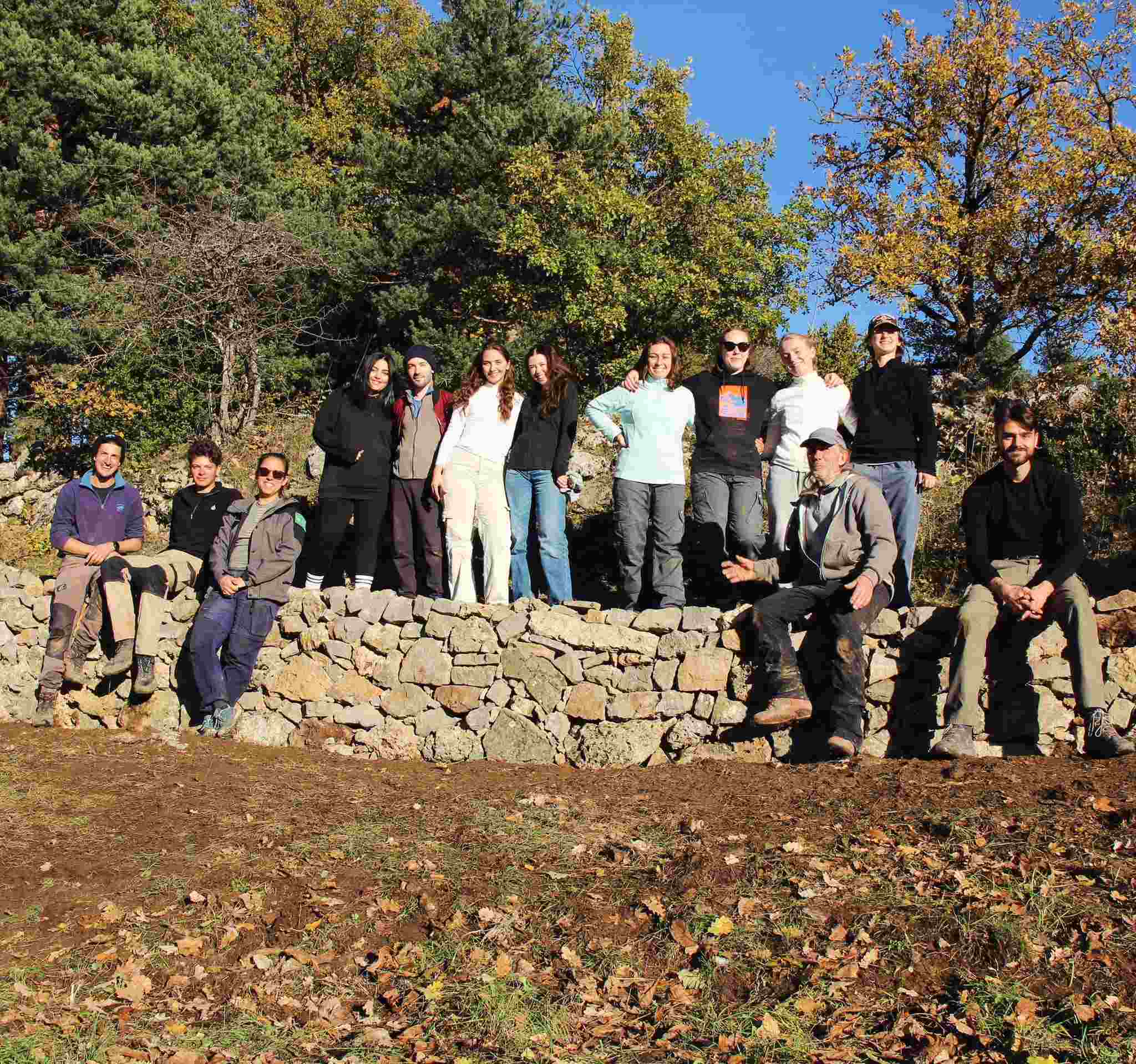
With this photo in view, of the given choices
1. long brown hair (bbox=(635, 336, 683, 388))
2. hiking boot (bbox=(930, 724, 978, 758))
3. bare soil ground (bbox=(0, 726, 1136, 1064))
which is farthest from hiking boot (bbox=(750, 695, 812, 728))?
long brown hair (bbox=(635, 336, 683, 388))

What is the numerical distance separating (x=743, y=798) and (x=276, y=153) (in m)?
18.4

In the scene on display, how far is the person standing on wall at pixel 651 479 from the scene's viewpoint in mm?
7098

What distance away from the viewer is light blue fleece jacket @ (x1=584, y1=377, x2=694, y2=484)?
23.3 feet

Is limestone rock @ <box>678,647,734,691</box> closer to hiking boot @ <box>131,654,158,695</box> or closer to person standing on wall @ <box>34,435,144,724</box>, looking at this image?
hiking boot @ <box>131,654,158,695</box>

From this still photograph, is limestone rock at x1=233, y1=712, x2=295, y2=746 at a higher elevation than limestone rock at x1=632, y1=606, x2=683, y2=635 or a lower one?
lower

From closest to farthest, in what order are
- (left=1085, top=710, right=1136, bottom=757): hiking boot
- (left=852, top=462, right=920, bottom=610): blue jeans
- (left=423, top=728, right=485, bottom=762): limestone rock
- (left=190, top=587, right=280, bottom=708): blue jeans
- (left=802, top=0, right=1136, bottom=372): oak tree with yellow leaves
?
(left=1085, top=710, right=1136, bottom=757): hiking boot, (left=852, top=462, right=920, bottom=610): blue jeans, (left=423, top=728, right=485, bottom=762): limestone rock, (left=190, top=587, right=280, bottom=708): blue jeans, (left=802, top=0, right=1136, bottom=372): oak tree with yellow leaves

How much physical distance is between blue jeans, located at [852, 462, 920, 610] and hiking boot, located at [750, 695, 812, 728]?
44.5 inches

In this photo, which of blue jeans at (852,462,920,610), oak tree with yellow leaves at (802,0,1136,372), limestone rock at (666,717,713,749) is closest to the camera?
limestone rock at (666,717,713,749)

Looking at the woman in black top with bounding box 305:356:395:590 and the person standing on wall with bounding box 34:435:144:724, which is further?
the woman in black top with bounding box 305:356:395:590

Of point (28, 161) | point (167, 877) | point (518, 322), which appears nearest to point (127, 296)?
point (28, 161)

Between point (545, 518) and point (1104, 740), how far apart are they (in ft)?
12.0

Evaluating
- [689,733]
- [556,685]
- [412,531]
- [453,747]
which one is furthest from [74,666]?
[689,733]

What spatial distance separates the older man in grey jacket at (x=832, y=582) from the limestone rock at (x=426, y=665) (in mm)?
2050

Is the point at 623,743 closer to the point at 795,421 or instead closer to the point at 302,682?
the point at 302,682
